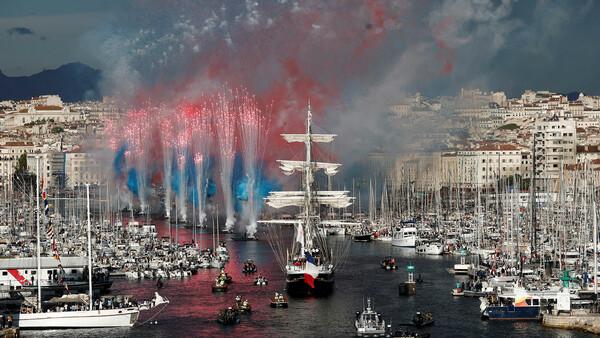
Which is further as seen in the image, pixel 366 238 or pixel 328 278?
pixel 366 238

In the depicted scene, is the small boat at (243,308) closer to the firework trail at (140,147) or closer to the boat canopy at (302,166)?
the boat canopy at (302,166)

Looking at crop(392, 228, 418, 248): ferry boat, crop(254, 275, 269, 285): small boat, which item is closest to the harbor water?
crop(254, 275, 269, 285): small boat

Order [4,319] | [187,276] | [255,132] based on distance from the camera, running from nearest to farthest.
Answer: [4,319] → [187,276] → [255,132]

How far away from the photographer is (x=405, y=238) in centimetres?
6756

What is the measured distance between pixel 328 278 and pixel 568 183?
4250 centimetres

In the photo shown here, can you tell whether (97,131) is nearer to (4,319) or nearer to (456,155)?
(456,155)

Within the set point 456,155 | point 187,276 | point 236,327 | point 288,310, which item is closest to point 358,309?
point 288,310

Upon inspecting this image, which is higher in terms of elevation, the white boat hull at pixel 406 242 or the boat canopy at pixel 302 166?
the boat canopy at pixel 302 166

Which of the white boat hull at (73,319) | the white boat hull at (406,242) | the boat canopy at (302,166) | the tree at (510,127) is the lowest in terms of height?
the white boat hull at (73,319)

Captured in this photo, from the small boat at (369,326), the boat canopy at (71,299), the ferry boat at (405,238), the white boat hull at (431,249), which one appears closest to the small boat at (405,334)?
the small boat at (369,326)

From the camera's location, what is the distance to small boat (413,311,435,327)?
38562mm

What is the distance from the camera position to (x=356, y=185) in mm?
101562

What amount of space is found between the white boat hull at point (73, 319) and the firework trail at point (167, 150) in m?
52.5

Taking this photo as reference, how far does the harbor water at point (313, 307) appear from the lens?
37.8 metres
